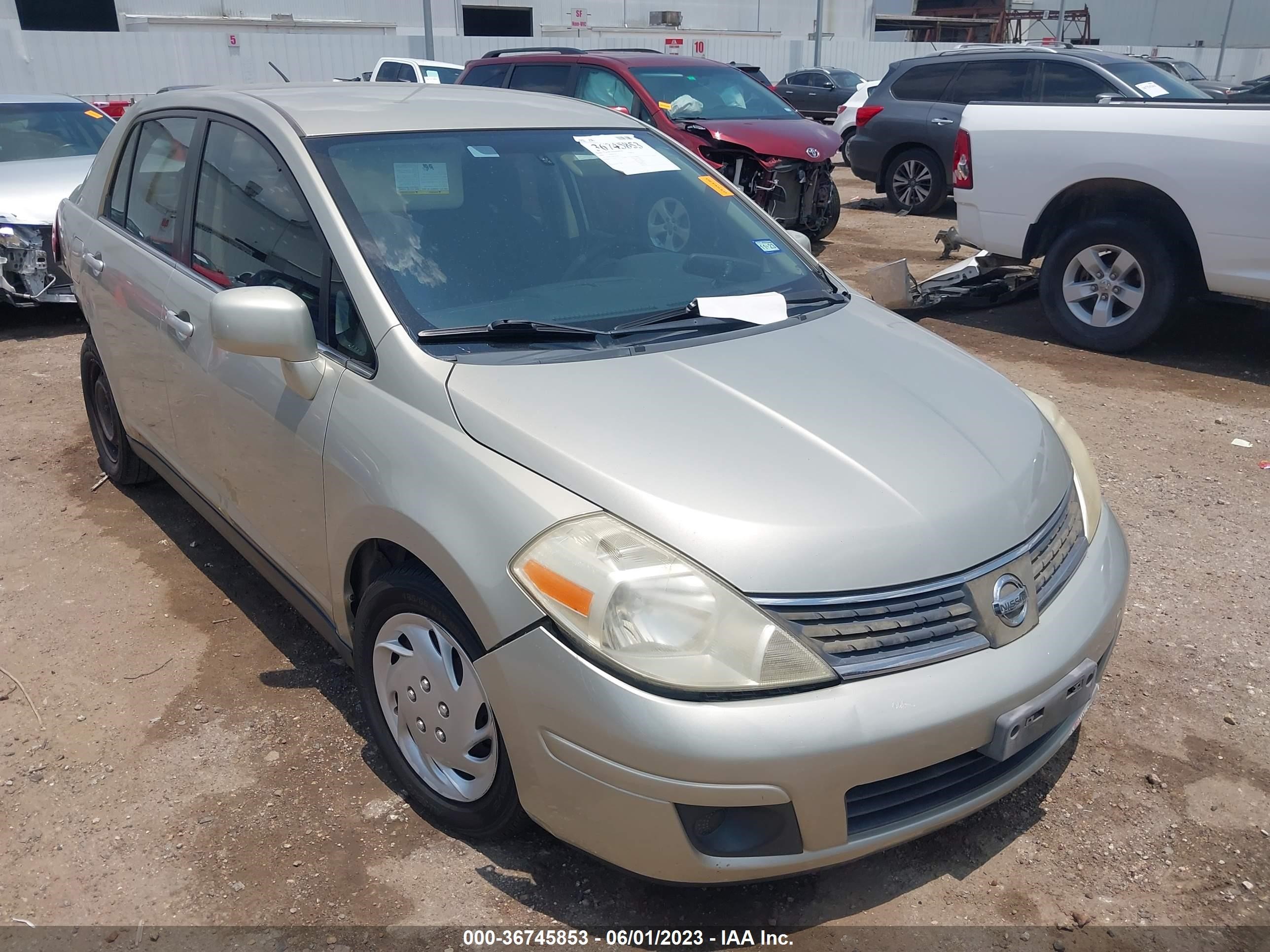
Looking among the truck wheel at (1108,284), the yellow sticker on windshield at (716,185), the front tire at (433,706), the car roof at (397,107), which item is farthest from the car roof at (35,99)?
the front tire at (433,706)

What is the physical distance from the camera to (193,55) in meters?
Result: 26.4

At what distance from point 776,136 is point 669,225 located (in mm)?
6545

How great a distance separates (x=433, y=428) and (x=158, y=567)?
2263 millimetres

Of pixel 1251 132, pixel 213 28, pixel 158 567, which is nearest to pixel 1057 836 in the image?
pixel 158 567

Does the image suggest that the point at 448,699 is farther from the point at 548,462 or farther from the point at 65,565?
the point at 65,565

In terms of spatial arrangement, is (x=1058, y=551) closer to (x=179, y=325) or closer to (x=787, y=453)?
(x=787, y=453)

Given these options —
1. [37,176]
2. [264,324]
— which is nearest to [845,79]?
[37,176]

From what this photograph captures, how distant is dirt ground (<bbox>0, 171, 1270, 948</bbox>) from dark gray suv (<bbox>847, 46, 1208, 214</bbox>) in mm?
6785

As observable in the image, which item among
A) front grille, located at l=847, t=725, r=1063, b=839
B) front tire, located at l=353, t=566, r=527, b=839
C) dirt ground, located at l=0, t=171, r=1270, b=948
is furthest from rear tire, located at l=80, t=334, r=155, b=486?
front grille, located at l=847, t=725, r=1063, b=839

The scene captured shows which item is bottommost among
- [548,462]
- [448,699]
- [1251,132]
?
[448,699]

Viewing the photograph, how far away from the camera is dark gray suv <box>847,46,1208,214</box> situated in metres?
10.0

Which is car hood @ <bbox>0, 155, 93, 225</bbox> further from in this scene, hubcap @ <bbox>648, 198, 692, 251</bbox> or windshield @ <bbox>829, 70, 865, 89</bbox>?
windshield @ <bbox>829, 70, 865, 89</bbox>

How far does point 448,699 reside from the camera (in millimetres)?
2434

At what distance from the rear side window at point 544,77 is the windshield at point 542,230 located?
7077 mm
